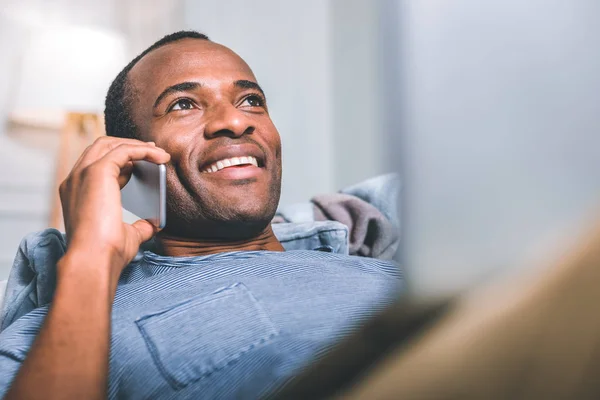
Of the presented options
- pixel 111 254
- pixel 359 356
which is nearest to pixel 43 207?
pixel 111 254

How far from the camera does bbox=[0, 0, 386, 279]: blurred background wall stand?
7.41ft

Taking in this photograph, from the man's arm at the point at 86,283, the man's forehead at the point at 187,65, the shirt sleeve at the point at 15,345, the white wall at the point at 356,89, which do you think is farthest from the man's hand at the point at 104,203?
the white wall at the point at 356,89

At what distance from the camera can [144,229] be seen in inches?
33.0

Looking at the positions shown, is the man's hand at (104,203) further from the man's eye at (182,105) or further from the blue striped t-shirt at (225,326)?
the man's eye at (182,105)

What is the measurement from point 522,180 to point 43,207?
92.0 inches

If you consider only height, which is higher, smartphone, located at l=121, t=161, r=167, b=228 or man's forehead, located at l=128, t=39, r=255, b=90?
man's forehead, located at l=128, t=39, r=255, b=90

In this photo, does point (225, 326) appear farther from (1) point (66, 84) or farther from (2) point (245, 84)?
(1) point (66, 84)

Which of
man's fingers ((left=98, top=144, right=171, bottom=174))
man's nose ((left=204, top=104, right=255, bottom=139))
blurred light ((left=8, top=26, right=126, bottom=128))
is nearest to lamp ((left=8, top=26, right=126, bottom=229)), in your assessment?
blurred light ((left=8, top=26, right=126, bottom=128))

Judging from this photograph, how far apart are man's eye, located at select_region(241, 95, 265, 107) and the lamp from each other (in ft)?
3.68

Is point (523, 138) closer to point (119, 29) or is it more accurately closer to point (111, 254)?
point (111, 254)

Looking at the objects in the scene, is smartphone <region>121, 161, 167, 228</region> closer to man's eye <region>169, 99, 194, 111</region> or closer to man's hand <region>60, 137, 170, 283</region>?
man's hand <region>60, 137, 170, 283</region>

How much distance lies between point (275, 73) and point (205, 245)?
5.52 ft

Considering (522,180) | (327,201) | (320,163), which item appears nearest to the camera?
(522,180)

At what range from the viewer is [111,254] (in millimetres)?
701
